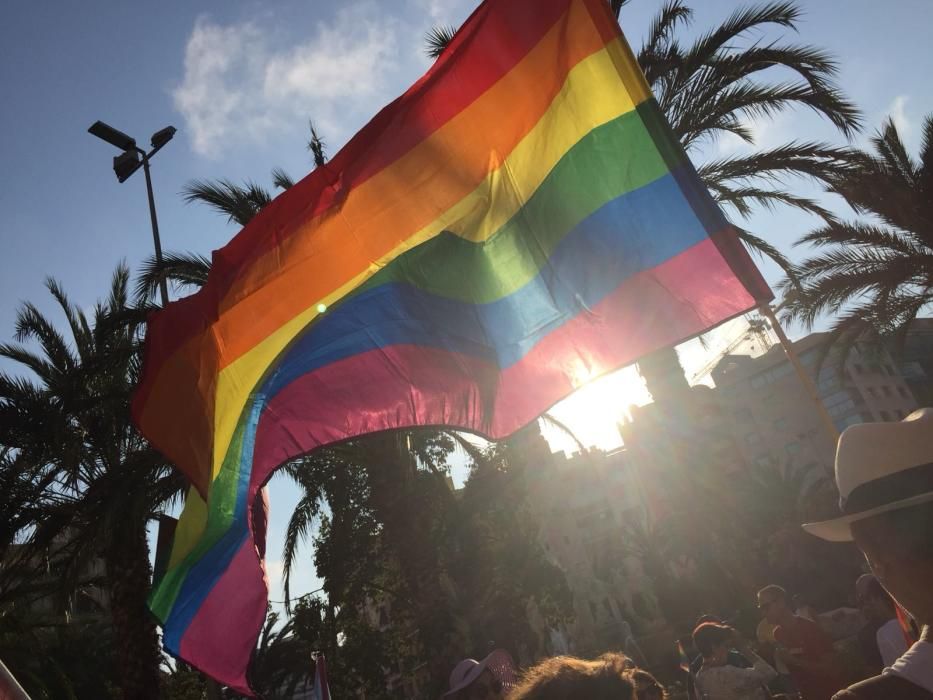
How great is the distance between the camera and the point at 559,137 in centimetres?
389

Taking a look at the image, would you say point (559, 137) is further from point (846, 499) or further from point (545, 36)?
point (846, 499)

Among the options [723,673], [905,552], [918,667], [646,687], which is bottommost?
[723,673]

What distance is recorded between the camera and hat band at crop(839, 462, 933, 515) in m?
1.71

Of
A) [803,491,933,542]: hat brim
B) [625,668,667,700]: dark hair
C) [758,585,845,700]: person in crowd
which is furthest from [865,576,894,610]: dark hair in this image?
[803,491,933,542]: hat brim

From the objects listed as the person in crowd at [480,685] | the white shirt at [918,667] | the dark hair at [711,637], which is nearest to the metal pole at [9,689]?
the white shirt at [918,667]

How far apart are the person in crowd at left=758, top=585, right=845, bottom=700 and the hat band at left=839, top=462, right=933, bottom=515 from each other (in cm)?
408

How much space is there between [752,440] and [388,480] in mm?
52800

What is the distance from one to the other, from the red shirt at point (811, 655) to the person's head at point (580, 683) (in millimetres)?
3451

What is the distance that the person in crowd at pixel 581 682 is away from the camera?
231cm

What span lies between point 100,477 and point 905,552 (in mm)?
12390

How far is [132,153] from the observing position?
10711mm

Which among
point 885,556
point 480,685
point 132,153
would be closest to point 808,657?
point 480,685

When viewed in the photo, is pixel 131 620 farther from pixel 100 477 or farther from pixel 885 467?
pixel 885 467

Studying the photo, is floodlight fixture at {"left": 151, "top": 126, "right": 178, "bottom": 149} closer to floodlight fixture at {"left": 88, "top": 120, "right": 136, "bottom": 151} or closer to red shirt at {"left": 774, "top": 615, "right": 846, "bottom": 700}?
floodlight fixture at {"left": 88, "top": 120, "right": 136, "bottom": 151}
